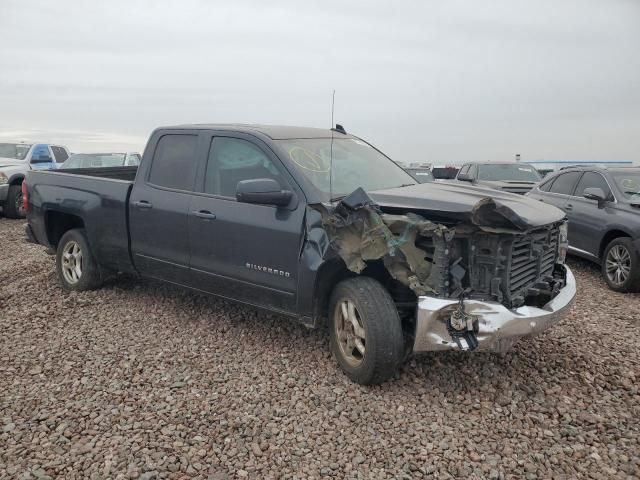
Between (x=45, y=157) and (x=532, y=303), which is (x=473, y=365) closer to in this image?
(x=532, y=303)

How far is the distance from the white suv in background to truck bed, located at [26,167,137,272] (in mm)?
6696

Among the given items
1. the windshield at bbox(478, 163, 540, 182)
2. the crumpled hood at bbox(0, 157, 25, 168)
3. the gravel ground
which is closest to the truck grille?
the gravel ground

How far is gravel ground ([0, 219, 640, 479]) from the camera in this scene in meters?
2.98

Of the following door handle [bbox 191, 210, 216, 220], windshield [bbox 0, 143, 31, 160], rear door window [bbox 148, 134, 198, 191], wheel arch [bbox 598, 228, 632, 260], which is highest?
rear door window [bbox 148, 134, 198, 191]

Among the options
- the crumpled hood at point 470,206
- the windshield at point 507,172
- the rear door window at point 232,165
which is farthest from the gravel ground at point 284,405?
the windshield at point 507,172

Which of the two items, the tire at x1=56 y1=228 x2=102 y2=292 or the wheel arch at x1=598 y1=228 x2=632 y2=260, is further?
the wheel arch at x1=598 y1=228 x2=632 y2=260

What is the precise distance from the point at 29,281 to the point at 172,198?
291cm

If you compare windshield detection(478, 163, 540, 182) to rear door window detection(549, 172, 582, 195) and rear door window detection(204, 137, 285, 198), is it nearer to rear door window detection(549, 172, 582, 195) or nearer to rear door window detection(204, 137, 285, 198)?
rear door window detection(549, 172, 582, 195)

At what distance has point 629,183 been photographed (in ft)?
23.2

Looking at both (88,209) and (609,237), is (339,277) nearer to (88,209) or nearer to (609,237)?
(88,209)

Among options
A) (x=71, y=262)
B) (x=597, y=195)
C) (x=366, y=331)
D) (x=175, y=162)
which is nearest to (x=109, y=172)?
(x=71, y=262)

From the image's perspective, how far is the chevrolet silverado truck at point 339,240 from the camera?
135 inches

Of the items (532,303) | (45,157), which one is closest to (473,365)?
(532,303)

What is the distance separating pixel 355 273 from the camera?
12.8ft
